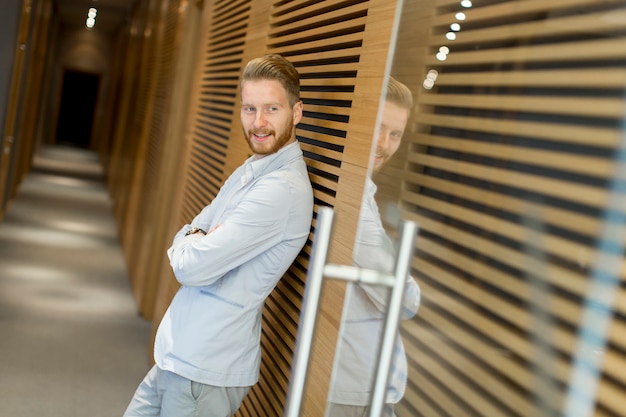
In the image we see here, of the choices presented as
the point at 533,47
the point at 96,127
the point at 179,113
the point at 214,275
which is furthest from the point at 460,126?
the point at 96,127

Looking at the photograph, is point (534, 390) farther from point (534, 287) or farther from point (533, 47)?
point (533, 47)

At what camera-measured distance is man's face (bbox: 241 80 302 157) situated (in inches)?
83.7

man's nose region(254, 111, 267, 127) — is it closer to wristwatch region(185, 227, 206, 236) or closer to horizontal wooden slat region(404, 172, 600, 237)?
wristwatch region(185, 227, 206, 236)

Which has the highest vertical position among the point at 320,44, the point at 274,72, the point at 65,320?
the point at 320,44

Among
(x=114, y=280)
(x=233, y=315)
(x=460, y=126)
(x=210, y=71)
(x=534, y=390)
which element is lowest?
(x=114, y=280)

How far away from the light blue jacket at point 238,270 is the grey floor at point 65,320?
1.81 m

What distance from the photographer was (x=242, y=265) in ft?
6.95

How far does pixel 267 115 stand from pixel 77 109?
22.5 meters

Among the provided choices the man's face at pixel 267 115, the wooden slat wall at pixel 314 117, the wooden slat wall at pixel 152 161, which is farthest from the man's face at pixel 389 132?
the wooden slat wall at pixel 152 161

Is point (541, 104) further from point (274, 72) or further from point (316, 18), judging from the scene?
point (316, 18)

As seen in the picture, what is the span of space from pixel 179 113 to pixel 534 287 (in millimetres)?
5014

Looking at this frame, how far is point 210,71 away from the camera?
415 centimetres

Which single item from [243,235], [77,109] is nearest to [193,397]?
[243,235]

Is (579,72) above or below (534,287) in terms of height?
above
